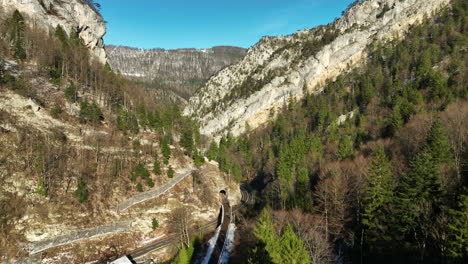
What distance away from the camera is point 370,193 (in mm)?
34250

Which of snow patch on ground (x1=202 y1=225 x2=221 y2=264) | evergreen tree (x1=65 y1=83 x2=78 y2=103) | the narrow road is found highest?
evergreen tree (x1=65 y1=83 x2=78 y2=103)

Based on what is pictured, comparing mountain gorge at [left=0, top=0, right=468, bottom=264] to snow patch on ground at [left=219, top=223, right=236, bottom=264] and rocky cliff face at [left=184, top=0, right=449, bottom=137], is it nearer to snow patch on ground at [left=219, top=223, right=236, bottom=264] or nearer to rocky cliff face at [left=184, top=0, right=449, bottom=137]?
snow patch on ground at [left=219, top=223, right=236, bottom=264]

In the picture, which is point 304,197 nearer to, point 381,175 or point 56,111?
point 381,175

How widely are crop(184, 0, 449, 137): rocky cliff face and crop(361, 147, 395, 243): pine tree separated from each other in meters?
121

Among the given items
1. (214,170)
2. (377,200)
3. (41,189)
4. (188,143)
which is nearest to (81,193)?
(41,189)

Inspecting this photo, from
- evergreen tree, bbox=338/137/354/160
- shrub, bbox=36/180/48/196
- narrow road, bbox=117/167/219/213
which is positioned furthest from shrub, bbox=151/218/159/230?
evergreen tree, bbox=338/137/354/160

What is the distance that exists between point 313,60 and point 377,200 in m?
137

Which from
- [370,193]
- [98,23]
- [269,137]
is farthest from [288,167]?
[98,23]

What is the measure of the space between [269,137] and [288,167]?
55.3m

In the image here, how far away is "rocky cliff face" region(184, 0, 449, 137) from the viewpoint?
5768 inches

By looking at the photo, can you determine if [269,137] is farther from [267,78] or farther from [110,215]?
[110,215]

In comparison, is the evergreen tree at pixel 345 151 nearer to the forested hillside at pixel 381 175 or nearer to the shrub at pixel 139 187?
the forested hillside at pixel 381 175

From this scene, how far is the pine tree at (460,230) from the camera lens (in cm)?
2128

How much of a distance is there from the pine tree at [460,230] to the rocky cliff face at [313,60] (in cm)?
13427
